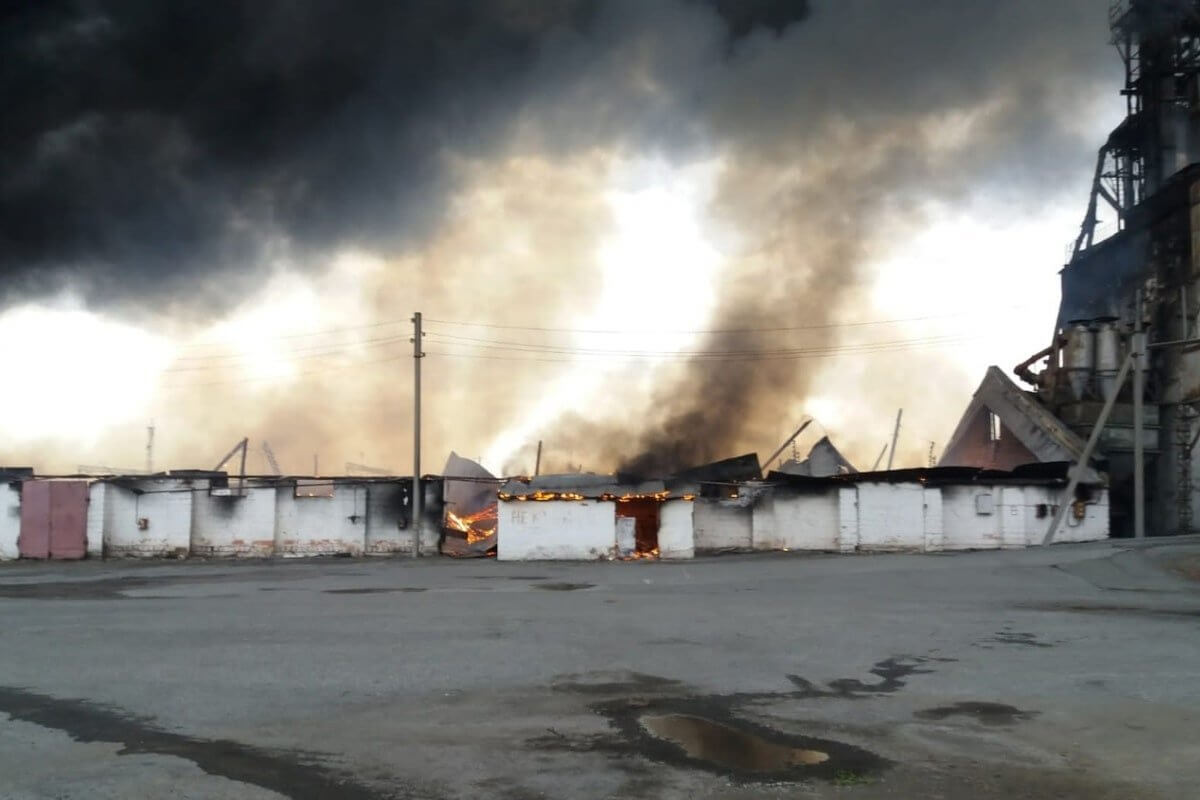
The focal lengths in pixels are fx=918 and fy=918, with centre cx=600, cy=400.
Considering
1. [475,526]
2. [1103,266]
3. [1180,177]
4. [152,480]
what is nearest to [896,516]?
[475,526]

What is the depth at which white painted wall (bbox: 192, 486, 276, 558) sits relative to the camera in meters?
33.6

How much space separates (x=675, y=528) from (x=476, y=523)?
925cm

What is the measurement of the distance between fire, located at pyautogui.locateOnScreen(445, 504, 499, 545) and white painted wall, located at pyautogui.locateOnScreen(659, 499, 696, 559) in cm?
758

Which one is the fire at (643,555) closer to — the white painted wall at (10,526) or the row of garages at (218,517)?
the row of garages at (218,517)

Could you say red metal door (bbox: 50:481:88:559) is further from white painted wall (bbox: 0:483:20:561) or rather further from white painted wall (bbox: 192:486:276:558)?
white painted wall (bbox: 192:486:276:558)

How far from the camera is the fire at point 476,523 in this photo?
115ft

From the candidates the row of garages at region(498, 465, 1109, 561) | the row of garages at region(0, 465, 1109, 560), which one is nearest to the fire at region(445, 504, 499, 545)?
the row of garages at region(0, 465, 1109, 560)

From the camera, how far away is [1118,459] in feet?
120

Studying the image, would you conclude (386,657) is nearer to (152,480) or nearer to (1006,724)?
(1006,724)

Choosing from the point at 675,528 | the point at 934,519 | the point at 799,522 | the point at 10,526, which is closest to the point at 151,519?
the point at 10,526

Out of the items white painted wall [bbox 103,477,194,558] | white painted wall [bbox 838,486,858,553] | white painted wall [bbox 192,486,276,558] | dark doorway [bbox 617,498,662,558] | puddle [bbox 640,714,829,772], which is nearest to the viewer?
puddle [bbox 640,714,829,772]

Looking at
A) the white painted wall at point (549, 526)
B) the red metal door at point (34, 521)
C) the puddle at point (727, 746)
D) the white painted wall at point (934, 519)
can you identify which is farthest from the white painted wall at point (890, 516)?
the red metal door at point (34, 521)

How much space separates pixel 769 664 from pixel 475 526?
27.0 m

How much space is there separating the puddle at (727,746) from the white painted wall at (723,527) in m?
25.0
